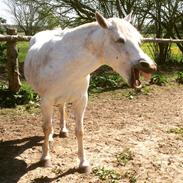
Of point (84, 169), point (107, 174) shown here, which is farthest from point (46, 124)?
point (107, 174)

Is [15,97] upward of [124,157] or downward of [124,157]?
upward

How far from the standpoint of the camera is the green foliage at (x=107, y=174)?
12.5 feet

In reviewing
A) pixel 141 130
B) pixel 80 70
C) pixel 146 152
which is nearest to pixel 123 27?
pixel 80 70

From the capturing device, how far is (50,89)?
3.67m

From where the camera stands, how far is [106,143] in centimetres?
488

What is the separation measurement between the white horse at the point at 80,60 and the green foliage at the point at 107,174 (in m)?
0.14

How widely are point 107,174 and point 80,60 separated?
1301mm

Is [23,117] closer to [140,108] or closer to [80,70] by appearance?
[140,108]

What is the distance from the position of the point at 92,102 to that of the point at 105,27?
418 cm

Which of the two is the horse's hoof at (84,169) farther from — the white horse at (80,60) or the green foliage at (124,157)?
the green foliage at (124,157)

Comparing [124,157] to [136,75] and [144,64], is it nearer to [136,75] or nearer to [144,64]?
[136,75]

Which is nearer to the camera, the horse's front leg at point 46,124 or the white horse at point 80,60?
the white horse at point 80,60

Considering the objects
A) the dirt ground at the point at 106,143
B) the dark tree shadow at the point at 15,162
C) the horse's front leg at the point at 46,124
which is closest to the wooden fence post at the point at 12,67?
the dirt ground at the point at 106,143

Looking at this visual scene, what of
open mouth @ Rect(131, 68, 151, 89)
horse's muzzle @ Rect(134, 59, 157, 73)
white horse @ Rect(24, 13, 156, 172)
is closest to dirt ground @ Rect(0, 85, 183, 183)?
white horse @ Rect(24, 13, 156, 172)
